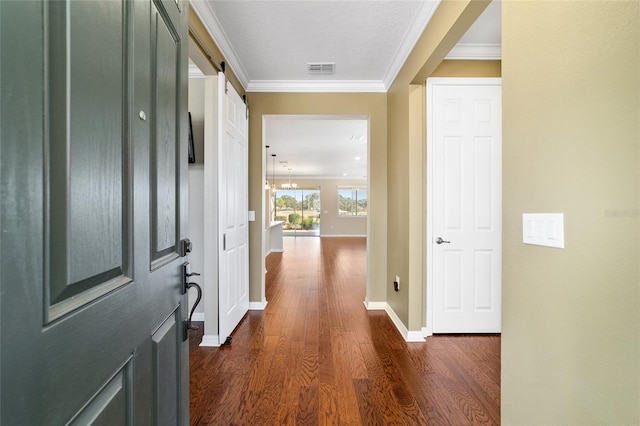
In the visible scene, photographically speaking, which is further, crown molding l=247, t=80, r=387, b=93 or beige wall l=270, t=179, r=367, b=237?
beige wall l=270, t=179, r=367, b=237

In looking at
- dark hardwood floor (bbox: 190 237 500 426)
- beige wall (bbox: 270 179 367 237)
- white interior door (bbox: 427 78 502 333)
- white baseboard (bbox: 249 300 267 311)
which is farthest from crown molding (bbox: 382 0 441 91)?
beige wall (bbox: 270 179 367 237)

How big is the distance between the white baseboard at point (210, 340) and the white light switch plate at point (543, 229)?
235 centimetres

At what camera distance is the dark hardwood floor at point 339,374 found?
1.61 metres

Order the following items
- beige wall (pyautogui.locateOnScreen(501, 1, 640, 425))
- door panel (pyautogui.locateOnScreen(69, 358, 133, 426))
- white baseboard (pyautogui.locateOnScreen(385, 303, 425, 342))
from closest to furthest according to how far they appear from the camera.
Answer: door panel (pyautogui.locateOnScreen(69, 358, 133, 426))
beige wall (pyautogui.locateOnScreen(501, 1, 640, 425))
white baseboard (pyautogui.locateOnScreen(385, 303, 425, 342))

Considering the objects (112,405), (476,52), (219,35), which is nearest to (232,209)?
(219,35)

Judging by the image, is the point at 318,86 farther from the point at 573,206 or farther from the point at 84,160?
the point at 84,160

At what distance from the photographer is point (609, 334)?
80 centimetres

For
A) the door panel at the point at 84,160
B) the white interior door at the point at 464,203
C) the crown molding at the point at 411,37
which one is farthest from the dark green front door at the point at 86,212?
the white interior door at the point at 464,203

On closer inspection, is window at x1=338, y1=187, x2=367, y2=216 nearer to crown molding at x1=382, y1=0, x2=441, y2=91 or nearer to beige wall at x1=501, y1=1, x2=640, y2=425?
crown molding at x1=382, y1=0, x2=441, y2=91

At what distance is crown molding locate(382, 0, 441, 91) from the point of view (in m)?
1.97

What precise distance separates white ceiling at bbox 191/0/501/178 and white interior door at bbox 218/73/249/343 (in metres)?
0.39

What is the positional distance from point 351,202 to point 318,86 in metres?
9.89

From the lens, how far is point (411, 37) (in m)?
2.31

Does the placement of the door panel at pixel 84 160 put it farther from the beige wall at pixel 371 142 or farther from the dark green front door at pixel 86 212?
the beige wall at pixel 371 142
